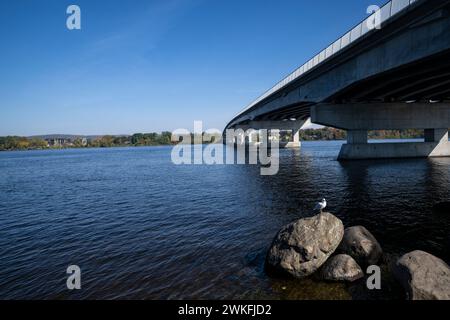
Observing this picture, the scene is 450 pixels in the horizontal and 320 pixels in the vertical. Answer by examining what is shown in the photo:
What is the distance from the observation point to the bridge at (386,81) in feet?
70.2

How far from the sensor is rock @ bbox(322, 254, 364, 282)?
912 cm

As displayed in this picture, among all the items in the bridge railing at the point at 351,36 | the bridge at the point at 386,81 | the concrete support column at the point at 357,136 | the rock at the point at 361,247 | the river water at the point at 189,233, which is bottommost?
the river water at the point at 189,233

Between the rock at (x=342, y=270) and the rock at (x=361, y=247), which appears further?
the rock at (x=361, y=247)

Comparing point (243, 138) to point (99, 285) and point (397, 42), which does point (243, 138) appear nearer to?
point (397, 42)

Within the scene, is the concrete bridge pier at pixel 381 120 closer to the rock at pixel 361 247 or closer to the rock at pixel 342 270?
the rock at pixel 361 247

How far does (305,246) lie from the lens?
9539 millimetres

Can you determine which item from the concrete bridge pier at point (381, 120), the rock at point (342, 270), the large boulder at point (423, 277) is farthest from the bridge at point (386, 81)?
the rock at point (342, 270)

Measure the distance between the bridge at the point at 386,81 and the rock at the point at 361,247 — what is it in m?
16.8

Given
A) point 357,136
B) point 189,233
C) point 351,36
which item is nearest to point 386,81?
point 351,36

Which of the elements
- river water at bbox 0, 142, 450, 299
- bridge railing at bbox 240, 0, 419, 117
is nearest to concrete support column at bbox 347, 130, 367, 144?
bridge railing at bbox 240, 0, 419, 117

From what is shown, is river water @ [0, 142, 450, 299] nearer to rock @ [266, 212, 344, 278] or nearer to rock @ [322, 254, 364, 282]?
rock @ [322, 254, 364, 282]

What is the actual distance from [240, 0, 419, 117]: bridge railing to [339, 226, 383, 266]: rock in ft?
60.8
